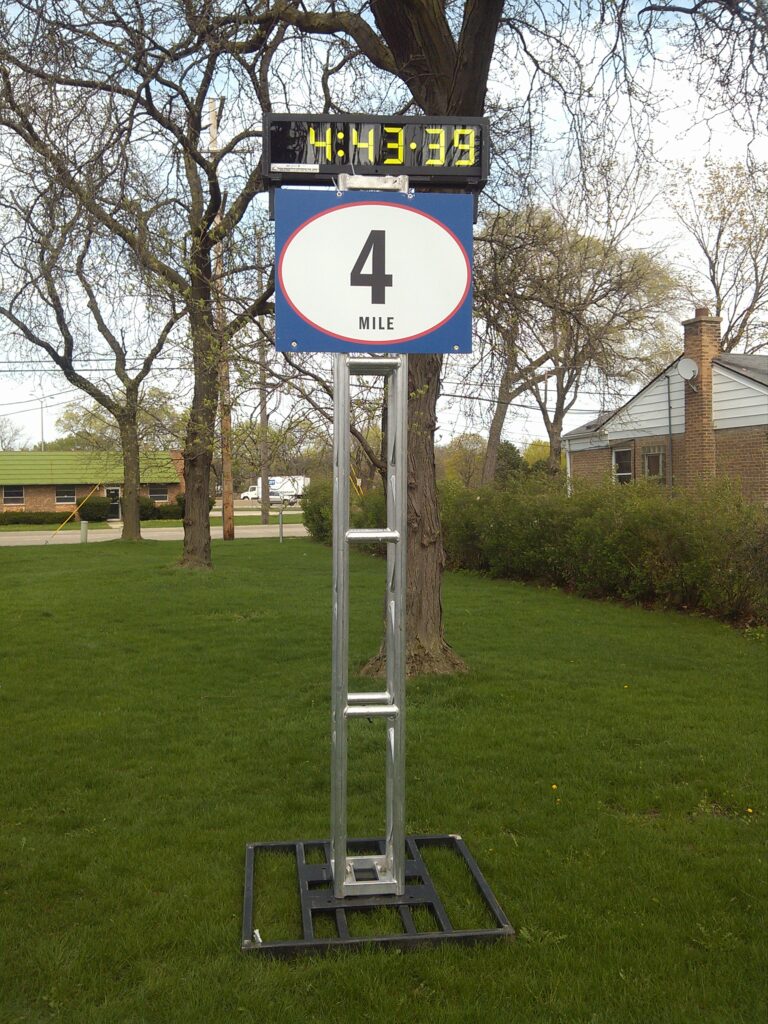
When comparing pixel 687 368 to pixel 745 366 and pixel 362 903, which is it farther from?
pixel 362 903

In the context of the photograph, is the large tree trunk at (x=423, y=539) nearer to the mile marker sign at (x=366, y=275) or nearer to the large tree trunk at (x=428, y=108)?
the large tree trunk at (x=428, y=108)

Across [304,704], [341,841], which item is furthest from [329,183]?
[304,704]

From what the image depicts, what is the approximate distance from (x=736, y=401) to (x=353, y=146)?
16.5 m

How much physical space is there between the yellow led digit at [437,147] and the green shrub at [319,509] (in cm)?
2208

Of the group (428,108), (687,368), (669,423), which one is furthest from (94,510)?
(428,108)

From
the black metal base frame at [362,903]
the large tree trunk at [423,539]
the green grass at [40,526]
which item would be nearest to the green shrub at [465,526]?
the large tree trunk at [423,539]

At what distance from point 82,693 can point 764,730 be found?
5152 millimetres

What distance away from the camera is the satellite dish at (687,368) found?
18562 mm

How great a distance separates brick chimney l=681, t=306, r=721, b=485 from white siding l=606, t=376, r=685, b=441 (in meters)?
0.49

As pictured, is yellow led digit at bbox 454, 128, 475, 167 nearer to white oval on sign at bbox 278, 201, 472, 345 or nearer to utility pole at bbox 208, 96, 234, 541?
white oval on sign at bbox 278, 201, 472, 345

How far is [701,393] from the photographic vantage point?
18797mm

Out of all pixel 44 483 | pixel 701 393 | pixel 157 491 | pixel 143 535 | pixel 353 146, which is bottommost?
pixel 143 535

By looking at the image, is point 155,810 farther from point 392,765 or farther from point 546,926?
point 546,926

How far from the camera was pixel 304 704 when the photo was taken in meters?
6.93
